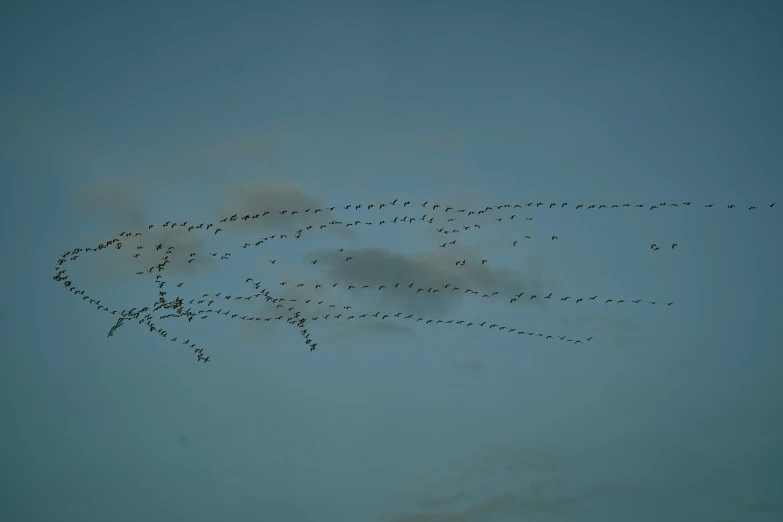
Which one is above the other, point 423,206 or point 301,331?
point 423,206

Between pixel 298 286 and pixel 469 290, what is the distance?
79.6 feet

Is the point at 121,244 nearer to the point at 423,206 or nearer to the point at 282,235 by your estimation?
the point at 282,235

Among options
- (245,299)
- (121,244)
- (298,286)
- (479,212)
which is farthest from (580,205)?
(121,244)

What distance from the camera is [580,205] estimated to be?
81.2 meters

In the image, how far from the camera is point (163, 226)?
83500mm

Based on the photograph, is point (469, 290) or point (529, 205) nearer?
point (529, 205)

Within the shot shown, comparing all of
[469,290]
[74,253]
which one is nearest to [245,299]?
[74,253]

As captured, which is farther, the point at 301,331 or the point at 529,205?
the point at 301,331

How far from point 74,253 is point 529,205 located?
6083 cm

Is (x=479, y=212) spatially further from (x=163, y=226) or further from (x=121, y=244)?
(x=121, y=244)

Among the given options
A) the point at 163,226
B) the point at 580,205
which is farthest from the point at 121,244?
the point at 580,205

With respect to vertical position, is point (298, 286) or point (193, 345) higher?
point (298, 286)

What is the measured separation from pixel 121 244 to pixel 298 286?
23.9m

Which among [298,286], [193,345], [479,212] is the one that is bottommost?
[193,345]
